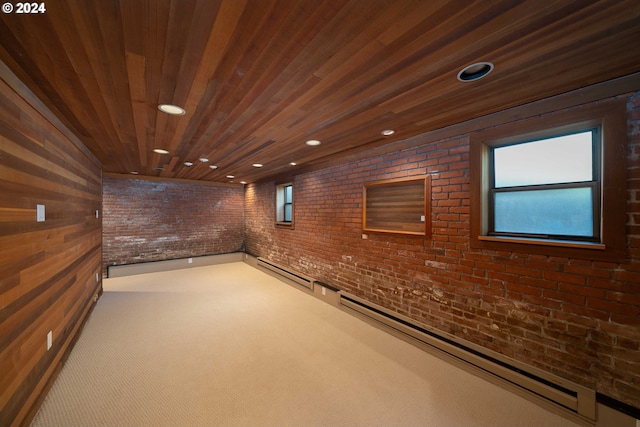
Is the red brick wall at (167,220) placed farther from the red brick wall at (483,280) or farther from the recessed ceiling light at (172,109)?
the recessed ceiling light at (172,109)

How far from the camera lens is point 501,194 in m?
2.21

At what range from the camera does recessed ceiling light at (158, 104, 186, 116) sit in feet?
6.50

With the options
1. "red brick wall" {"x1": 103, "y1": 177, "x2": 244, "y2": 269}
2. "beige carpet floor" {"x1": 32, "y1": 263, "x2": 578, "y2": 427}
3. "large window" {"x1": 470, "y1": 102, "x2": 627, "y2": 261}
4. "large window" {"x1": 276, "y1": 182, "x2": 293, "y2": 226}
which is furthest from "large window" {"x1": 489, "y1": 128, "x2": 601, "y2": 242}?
"red brick wall" {"x1": 103, "y1": 177, "x2": 244, "y2": 269}

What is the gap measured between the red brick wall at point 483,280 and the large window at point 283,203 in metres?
1.76

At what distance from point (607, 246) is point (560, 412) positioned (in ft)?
4.33

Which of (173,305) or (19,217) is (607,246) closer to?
(19,217)

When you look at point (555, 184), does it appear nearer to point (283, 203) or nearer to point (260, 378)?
point (260, 378)

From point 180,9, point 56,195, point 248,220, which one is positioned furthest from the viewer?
point 248,220

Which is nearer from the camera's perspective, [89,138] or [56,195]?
[56,195]

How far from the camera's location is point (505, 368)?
201cm

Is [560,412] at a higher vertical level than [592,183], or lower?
lower

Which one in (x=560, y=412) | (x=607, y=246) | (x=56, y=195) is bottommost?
(x=560, y=412)

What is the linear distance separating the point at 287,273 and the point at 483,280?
3605 millimetres

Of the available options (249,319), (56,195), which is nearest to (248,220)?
(249,319)
